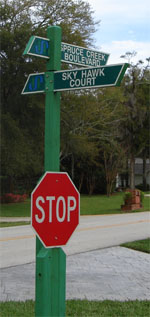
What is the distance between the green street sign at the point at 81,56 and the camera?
4.91 metres

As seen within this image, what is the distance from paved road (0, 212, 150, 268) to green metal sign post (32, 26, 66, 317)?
17.7ft

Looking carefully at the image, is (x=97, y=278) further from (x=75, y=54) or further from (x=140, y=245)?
(x=75, y=54)

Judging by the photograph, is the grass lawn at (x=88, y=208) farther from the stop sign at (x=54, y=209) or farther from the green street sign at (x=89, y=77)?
the stop sign at (x=54, y=209)

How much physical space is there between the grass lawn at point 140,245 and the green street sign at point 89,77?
738cm

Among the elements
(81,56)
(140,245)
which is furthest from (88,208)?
(81,56)

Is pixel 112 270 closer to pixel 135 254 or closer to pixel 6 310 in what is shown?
pixel 135 254

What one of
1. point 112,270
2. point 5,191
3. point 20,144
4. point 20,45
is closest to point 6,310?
point 112,270

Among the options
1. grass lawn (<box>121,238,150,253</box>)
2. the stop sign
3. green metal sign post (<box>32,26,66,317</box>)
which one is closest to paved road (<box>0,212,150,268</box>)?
grass lawn (<box>121,238,150,253</box>)

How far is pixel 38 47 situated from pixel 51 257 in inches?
78.0

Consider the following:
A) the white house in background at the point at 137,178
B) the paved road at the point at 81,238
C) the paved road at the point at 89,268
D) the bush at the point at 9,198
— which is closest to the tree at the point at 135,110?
the white house in background at the point at 137,178

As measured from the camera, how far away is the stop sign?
404cm

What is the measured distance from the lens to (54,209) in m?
4.14

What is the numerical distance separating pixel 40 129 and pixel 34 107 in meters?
1.71

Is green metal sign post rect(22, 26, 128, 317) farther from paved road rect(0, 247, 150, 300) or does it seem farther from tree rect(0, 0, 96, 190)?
tree rect(0, 0, 96, 190)
